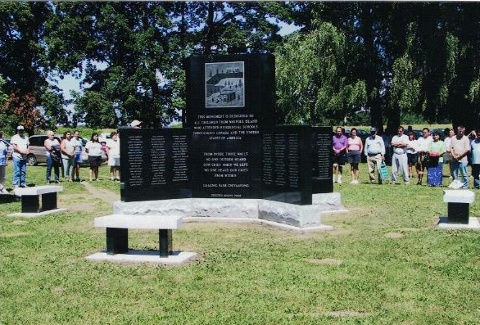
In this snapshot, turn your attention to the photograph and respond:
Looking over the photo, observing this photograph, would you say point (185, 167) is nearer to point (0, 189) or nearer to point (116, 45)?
point (0, 189)

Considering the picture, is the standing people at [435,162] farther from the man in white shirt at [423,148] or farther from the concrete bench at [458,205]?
the concrete bench at [458,205]

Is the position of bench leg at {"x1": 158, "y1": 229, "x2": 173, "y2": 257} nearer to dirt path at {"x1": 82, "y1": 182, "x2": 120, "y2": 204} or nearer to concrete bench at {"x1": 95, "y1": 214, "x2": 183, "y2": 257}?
concrete bench at {"x1": 95, "y1": 214, "x2": 183, "y2": 257}

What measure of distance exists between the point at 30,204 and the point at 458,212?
971 cm

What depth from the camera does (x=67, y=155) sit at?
21328mm

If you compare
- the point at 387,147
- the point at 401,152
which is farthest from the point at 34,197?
the point at 387,147

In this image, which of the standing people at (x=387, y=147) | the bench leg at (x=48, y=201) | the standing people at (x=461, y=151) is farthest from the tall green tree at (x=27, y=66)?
the standing people at (x=461, y=151)

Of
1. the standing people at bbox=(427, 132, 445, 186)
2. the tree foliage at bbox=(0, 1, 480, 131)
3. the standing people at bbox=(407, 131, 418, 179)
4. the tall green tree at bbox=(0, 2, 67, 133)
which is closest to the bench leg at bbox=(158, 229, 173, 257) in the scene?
the standing people at bbox=(427, 132, 445, 186)

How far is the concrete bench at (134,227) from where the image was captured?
873 cm

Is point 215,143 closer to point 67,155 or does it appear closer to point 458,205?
point 458,205

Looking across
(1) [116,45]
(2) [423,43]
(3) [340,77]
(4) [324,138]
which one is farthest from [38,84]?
(4) [324,138]

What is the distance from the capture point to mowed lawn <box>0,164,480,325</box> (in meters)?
6.36

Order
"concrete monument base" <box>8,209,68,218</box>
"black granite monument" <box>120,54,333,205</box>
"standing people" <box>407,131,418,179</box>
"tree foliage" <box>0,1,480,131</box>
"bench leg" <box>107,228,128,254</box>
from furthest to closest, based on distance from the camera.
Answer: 1. "tree foliage" <box>0,1,480,131</box>
2. "standing people" <box>407,131,418,179</box>
3. "concrete monument base" <box>8,209,68,218</box>
4. "black granite monument" <box>120,54,333,205</box>
5. "bench leg" <box>107,228,128,254</box>

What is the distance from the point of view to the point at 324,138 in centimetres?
1495

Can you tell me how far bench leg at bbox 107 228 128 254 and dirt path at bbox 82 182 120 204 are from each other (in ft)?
23.4
